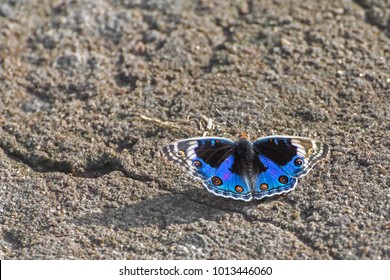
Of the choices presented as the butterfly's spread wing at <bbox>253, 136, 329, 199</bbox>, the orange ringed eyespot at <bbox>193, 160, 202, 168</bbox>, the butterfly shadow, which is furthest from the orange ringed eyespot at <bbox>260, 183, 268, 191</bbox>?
the orange ringed eyespot at <bbox>193, 160, 202, 168</bbox>

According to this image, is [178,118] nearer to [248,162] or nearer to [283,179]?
[248,162]

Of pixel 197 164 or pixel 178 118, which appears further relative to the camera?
pixel 178 118

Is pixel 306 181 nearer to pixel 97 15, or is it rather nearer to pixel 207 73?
pixel 207 73

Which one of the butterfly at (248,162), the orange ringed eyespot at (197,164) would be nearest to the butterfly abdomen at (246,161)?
the butterfly at (248,162)

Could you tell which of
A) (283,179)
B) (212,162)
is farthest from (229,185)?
(283,179)

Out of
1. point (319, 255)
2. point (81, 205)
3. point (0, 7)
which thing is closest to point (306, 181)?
point (319, 255)

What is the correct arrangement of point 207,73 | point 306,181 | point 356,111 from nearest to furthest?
point 306,181, point 356,111, point 207,73

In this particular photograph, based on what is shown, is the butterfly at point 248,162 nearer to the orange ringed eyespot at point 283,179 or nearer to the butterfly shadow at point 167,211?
the orange ringed eyespot at point 283,179
